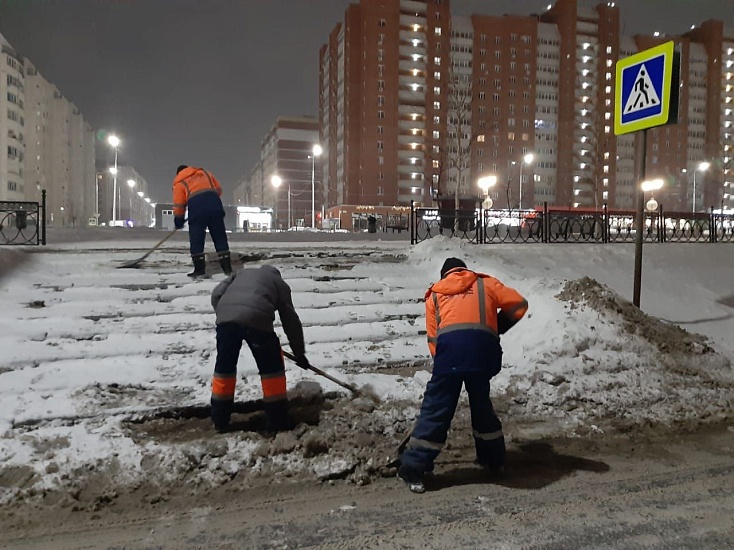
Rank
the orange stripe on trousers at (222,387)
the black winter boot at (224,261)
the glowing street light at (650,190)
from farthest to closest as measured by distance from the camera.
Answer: the black winter boot at (224,261) → the glowing street light at (650,190) → the orange stripe on trousers at (222,387)

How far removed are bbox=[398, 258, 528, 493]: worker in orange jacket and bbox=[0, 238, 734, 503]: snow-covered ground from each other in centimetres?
55

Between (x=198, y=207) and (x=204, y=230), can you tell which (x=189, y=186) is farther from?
(x=204, y=230)

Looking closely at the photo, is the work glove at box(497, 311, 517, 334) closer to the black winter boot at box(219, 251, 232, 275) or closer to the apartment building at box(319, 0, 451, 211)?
the black winter boot at box(219, 251, 232, 275)

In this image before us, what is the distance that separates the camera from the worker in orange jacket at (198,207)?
8008 mm

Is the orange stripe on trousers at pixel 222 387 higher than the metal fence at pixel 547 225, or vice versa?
the metal fence at pixel 547 225

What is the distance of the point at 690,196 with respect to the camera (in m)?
83.2

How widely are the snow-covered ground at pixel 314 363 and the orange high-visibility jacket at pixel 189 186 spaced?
1.13 meters

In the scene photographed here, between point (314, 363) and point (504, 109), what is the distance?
8179 centimetres

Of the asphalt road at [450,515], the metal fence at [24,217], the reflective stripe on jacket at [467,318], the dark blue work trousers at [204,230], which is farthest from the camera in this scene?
the metal fence at [24,217]

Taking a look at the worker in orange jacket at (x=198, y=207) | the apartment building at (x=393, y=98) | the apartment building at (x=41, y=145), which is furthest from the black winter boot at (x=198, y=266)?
the apartment building at (x=393, y=98)

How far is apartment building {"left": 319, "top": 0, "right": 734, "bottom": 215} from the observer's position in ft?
246

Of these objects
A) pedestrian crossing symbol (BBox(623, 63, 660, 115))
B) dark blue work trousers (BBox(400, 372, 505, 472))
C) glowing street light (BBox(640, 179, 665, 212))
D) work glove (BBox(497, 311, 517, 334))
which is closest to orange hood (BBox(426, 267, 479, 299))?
work glove (BBox(497, 311, 517, 334))

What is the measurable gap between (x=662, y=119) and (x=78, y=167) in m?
102

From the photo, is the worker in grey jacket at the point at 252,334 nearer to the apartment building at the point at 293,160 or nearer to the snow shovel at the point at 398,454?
the snow shovel at the point at 398,454
